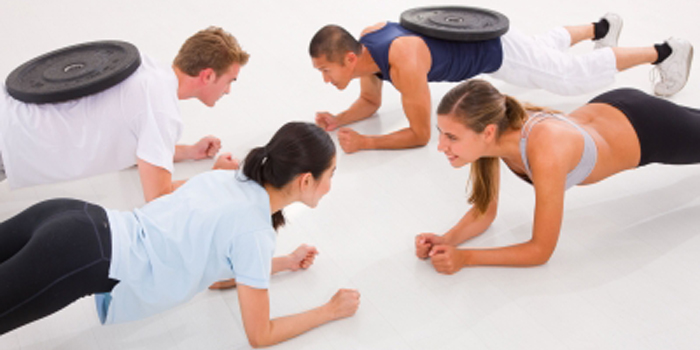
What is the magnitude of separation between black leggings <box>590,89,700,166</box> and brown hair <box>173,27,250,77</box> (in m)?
1.28

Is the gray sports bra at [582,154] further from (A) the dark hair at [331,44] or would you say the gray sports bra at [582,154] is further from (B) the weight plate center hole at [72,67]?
(B) the weight plate center hole at [72,67]

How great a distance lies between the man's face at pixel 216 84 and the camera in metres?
2.36

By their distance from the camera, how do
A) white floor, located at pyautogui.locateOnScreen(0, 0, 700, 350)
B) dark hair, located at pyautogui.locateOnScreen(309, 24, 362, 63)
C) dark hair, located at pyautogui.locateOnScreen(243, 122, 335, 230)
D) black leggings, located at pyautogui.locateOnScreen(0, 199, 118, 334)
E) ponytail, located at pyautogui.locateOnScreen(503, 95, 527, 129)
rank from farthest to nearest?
dark hair, located at pyautogui.locateOnScreen(309, 24, 362, 63) → ponytail, located at pyautogui.locateOnScreen(503, 95, 527, 129) → white floor, located at pyautogui.locateOnScreen(0, 0, 700, 350) → dark hair, located at pyautogui.locateOnScreen(243, 122, 335, 230) → black leggings, located at pyautogui.locateOnScreen(0, 199, 118, 334)

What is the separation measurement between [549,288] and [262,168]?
0.94m

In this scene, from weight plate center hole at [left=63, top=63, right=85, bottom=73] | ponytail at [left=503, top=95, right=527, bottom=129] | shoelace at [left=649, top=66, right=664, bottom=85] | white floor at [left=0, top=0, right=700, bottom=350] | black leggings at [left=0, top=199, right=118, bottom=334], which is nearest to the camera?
black leggings at [left=0, top=199, right=118, bottom=334]

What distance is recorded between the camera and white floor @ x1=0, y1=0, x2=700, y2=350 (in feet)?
6.23

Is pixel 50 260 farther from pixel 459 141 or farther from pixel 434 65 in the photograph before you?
pixel 434 65

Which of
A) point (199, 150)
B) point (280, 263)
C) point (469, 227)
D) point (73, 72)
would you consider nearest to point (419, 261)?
point (469, 227)

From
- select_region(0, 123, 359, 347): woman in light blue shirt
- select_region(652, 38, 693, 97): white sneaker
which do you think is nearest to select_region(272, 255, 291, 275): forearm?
select_region(0, 123, 359, 347): woman in light blue shirt

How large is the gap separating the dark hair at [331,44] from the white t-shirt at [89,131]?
25.5 inches

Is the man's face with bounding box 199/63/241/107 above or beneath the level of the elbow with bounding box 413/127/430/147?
above

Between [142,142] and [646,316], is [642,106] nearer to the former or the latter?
[646,316]

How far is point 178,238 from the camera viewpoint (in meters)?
1.68

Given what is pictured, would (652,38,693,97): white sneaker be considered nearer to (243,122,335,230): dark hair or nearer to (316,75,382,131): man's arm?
(316,75,382,131): man's arm
